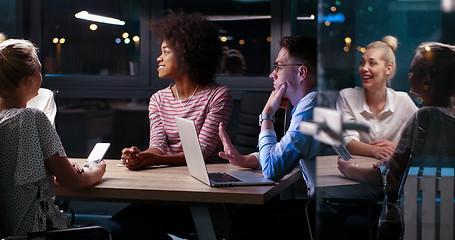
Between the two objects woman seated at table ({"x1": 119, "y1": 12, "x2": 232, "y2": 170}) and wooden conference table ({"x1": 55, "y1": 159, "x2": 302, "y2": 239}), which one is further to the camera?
woman seated at table ({"x1": 119, "y1": 12, "x2": 232, "y2": 170})

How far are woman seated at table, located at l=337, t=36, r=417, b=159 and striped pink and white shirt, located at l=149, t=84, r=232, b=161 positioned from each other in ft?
5.36

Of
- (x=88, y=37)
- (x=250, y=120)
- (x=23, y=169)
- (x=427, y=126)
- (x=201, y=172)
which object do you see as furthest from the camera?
(x=88, y=37)

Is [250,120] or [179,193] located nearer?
[179,193]

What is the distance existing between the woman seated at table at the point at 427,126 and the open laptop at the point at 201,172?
0.95 metres

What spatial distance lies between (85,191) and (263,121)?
75cm

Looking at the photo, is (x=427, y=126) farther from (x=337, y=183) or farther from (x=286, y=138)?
(x=286, y=138)

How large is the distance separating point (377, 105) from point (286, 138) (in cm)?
100

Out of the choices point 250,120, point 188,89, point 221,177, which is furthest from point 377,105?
point 250,120

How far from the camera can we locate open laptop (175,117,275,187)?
2.02m

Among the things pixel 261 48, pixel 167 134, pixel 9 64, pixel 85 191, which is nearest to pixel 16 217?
pixel 85 191

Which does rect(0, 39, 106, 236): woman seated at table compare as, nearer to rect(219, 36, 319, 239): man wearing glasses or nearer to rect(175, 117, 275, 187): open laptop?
rect(175, 117, 275, 187): open laptop

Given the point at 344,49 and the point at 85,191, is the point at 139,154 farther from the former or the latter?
the point at 344,49

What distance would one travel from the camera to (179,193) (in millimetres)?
1936

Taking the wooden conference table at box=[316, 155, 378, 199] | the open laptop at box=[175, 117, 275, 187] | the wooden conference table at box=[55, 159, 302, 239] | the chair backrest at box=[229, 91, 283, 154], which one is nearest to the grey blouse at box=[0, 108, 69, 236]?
the wooden conference table at box=[55, 159, 302, 239]
